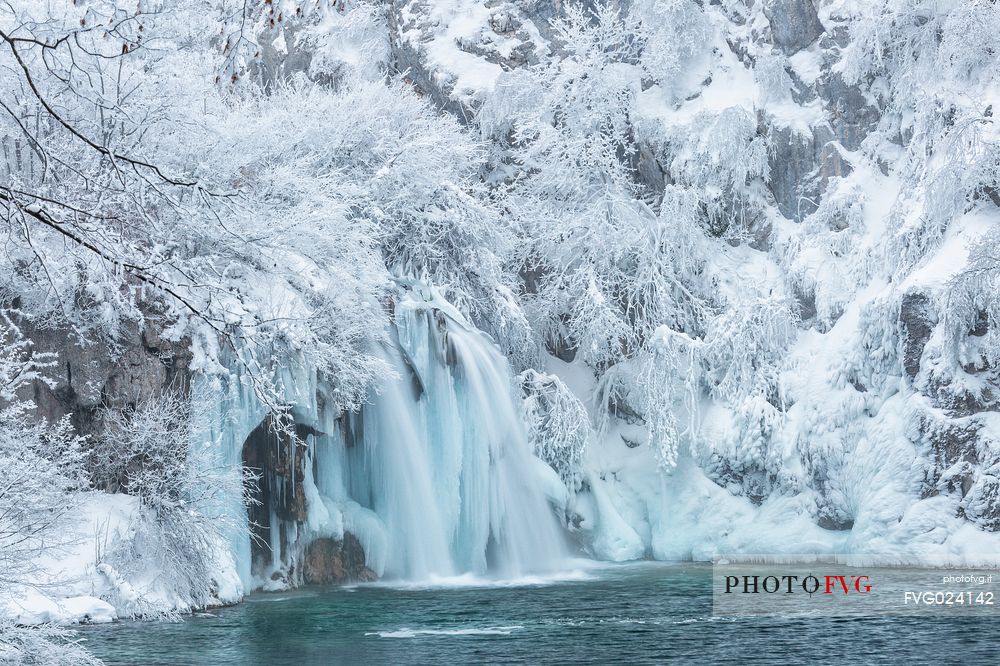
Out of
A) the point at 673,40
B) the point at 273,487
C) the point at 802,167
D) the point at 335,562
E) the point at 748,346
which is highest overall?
the point at 673,40

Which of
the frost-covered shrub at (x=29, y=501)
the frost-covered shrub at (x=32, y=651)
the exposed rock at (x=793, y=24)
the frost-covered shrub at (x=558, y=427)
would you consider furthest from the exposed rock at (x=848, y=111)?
the frost-covered shrub at (x=32, y=651)

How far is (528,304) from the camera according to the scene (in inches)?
986

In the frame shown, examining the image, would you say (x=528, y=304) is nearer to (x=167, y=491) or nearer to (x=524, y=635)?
(x=167, y=491)

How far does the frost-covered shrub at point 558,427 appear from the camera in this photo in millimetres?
22297

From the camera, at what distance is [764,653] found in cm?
1124

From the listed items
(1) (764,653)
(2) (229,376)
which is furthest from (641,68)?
(1) (764,653)

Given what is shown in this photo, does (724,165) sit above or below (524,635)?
above

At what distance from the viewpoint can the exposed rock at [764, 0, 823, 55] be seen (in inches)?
1053

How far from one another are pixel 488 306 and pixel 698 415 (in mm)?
5158

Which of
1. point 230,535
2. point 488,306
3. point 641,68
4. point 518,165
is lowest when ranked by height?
point 230,535

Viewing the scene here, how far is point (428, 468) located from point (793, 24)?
15.3 meters

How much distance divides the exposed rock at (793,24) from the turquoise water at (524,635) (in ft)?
52.8

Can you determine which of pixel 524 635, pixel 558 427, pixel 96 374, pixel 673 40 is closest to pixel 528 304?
pixel 558 427

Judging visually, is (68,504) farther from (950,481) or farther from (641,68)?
(641,68)
